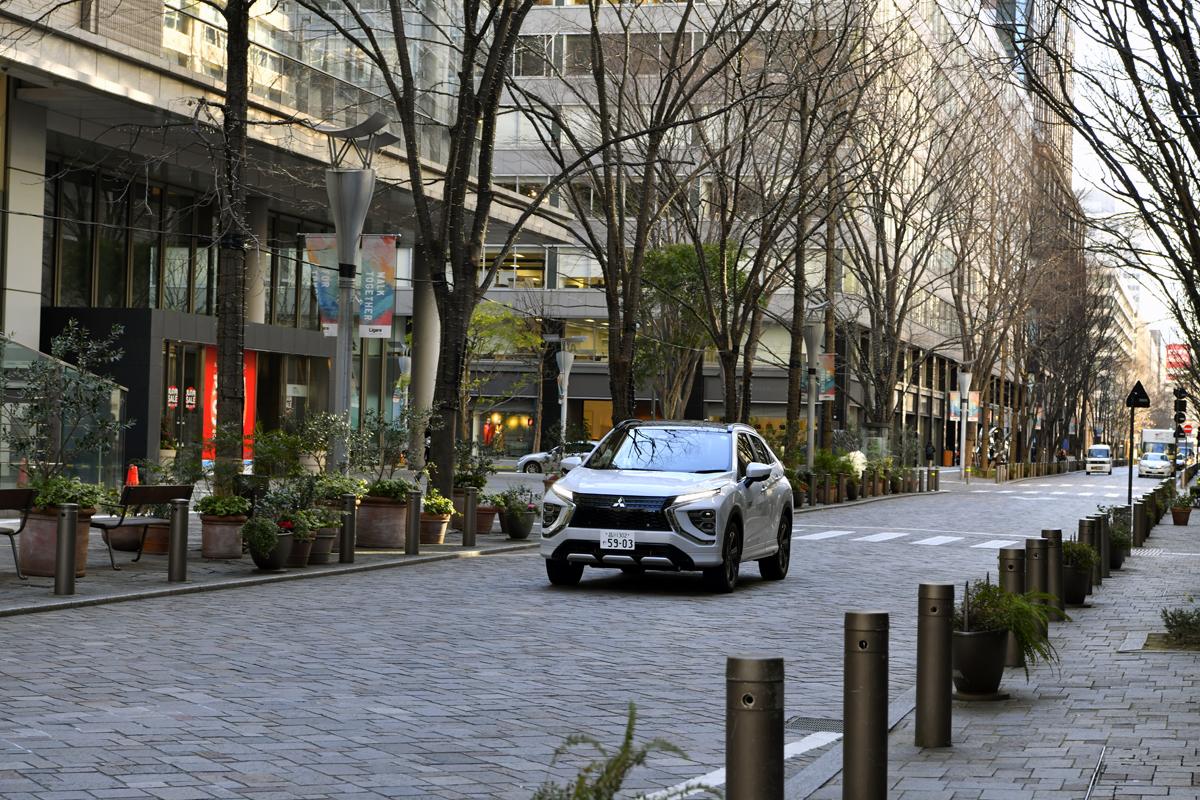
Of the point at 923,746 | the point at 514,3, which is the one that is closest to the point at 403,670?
the point at 923,746

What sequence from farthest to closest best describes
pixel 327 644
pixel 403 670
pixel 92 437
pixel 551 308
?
1. pixel 551 308
2. pixel 92 437
3. pixel 327 644
4. pixel 403 670

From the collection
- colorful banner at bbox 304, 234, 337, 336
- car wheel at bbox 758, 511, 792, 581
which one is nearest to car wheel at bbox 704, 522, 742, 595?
car wheel at bbox 758, 511, 792, 581

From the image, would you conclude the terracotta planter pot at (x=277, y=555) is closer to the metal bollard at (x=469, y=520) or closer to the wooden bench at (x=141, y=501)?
the wooden bench at (x=141, y=501)

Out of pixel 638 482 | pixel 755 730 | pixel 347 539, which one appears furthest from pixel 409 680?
pixel 347 539

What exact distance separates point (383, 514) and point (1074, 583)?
8.97m

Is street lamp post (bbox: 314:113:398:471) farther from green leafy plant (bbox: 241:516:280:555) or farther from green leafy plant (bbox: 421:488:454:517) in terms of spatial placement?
green leafy plant (bbox: 241:516:280:555)

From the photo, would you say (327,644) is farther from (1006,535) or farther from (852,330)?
(852,330)

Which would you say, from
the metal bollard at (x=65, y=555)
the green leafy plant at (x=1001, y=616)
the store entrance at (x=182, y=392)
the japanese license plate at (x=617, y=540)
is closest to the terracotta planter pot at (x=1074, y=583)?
the japanese license plate at (x=617, y=540)

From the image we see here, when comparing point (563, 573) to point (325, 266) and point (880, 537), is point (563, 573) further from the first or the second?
point (880, 537)

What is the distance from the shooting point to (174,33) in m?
31.0

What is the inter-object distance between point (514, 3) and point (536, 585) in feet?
31.2

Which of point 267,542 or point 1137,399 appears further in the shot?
point 1137,399

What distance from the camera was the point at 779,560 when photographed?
1828cm

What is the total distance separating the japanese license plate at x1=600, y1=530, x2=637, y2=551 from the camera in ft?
51.5
